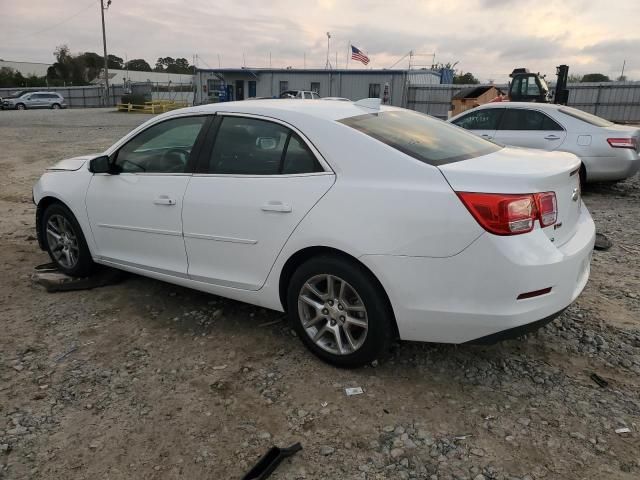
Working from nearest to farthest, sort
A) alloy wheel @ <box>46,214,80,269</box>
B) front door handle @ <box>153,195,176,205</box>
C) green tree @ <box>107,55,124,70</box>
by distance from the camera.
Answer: front door handle @ <box>153,195,176,205</box>, alloy wheel @ <box>46,214,80,269</box>, green tree @ <box>107,55,124,70</box>

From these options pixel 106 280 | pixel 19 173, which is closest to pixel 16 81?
pixel 19 173

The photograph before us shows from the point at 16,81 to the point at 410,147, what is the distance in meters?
72.9

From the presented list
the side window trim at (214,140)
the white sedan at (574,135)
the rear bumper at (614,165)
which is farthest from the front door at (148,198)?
the rear bumper at (614,165)

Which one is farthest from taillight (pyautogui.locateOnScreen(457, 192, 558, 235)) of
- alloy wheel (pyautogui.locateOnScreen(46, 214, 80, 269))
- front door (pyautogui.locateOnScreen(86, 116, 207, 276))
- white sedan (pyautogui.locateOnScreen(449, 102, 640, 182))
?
white sedan (pyautogui.locateOnScreen(449, 102, 640, 182))

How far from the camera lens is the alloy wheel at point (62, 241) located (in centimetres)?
456

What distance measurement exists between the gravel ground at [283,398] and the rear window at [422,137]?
1.30m

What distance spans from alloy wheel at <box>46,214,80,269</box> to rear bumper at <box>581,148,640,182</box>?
7.37 meters

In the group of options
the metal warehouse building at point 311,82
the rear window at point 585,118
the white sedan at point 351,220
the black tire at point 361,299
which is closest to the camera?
the white sedan at point 351,220

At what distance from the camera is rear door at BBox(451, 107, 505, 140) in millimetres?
→ 8727

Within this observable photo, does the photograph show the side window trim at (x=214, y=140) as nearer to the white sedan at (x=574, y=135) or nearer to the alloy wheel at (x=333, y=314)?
the alloy wheel at (x=333, y=314)

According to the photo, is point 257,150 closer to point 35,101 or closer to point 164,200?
point 164,200

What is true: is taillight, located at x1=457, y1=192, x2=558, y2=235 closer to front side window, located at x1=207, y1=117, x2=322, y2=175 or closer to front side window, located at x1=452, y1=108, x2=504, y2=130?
front side window, located at x1=207, y1=117, x2=322, y2=175

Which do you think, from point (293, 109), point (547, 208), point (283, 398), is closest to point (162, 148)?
point (293, 109)

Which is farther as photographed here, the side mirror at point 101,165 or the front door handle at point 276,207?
the side mirror at point 101,165
